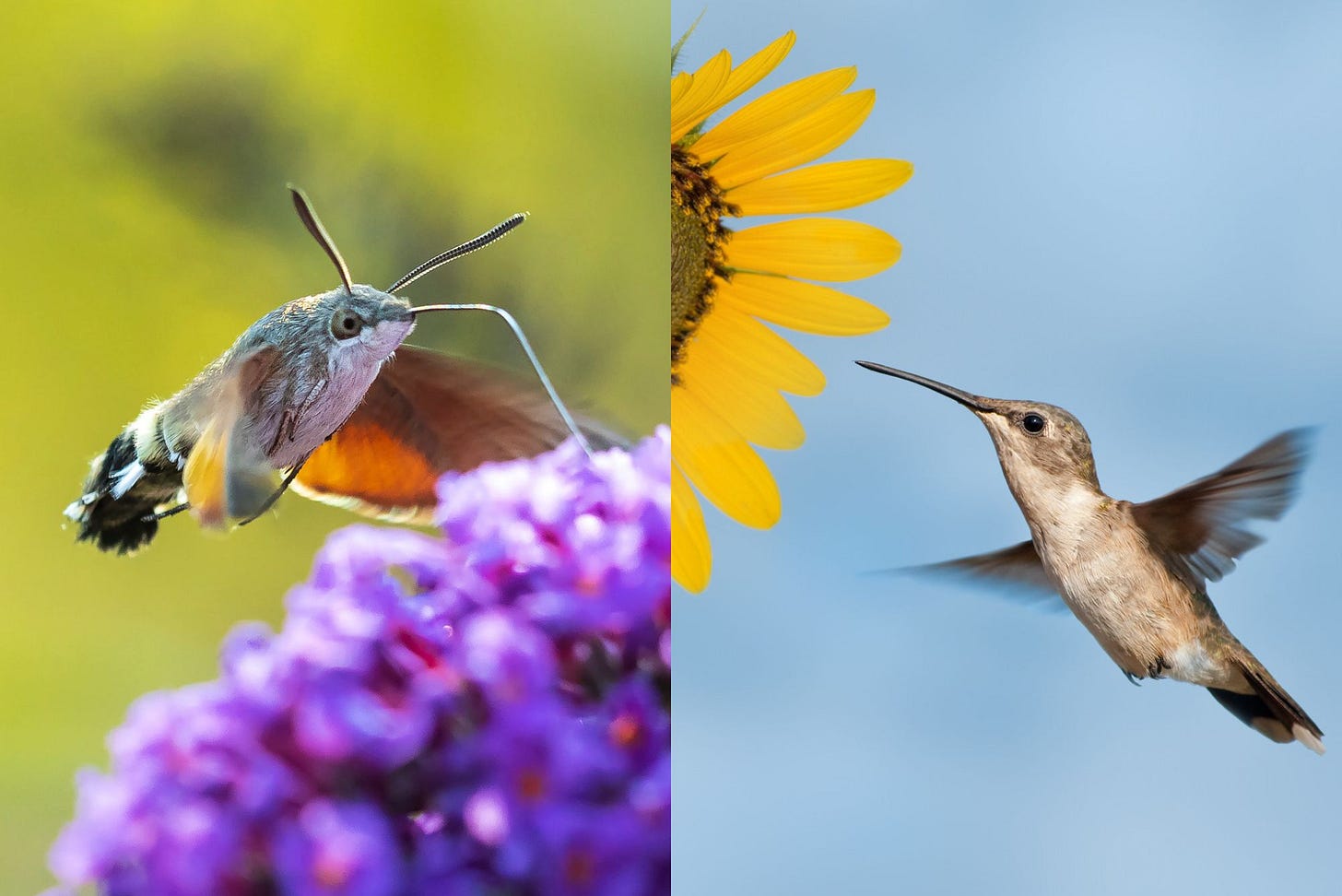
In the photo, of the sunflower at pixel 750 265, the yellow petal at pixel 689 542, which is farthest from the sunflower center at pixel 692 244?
the yellow petal at pixel 689 542

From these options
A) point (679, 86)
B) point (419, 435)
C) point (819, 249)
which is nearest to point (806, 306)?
point (819, 249)

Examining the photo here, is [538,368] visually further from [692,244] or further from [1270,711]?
[1270,711]

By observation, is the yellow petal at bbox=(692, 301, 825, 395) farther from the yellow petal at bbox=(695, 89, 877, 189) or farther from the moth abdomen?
the moth abdomen

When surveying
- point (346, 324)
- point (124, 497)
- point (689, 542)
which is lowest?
point (689, 542)

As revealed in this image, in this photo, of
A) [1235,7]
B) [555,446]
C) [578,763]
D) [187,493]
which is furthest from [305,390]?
[1235,7]

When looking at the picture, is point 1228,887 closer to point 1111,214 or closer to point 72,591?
point 1111,214

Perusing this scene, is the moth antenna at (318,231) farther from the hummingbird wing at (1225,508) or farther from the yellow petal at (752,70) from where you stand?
the hummingbird wing at (1225,508)
